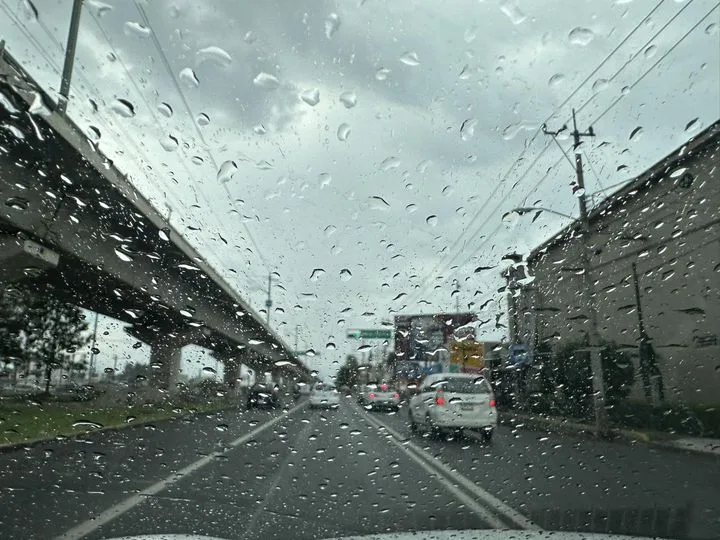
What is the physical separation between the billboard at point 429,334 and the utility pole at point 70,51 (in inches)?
197

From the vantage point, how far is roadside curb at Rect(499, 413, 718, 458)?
780 centimetres

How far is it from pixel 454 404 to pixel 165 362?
3.79 meters

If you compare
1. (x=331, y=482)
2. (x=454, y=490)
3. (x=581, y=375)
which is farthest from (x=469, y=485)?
(x=581, y=375)

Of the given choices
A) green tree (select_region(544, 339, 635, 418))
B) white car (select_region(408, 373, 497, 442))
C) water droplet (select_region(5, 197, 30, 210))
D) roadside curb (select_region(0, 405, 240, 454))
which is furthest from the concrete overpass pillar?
green tree (select_region(544, 339, 635, 418))

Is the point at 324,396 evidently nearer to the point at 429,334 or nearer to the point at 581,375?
the point at 429,334

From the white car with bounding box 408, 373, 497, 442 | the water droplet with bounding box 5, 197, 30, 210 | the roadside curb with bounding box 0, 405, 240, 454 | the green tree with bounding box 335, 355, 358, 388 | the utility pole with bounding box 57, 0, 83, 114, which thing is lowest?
the roadside curb with bounding box 0, 405, 240, 454

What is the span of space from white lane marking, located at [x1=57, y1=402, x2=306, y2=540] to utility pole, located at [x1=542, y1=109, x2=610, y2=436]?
3858mm

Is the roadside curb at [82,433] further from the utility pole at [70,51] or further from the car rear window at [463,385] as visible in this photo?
the utility pole at [70,51]

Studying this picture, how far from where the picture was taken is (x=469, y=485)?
773 cm

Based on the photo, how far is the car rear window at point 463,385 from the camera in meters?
8.52

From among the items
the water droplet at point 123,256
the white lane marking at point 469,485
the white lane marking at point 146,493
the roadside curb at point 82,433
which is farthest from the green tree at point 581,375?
the water droplet at point 123,256

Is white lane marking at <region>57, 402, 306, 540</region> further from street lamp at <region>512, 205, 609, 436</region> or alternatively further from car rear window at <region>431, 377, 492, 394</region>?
street lamp at <region>512, 205, 609, 436</region>

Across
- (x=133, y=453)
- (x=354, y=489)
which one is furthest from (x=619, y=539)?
(x=133, y=453)

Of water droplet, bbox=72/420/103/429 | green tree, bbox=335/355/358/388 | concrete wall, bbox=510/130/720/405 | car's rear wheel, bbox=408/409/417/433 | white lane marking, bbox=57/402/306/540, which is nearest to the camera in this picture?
white lane marking, bbox=57/402/306/540
